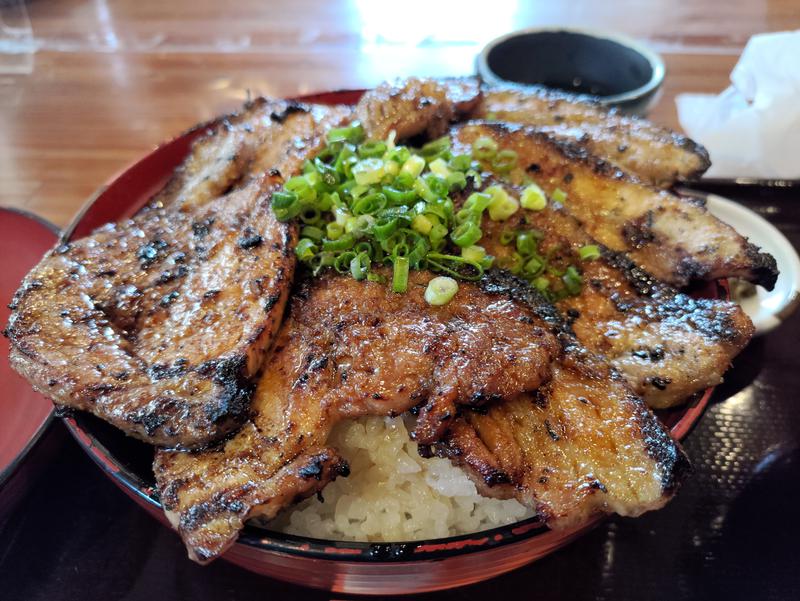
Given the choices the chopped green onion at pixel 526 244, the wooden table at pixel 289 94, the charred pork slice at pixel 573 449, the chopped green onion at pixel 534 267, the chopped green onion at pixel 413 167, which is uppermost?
the chopped green onion at pixel 413 167

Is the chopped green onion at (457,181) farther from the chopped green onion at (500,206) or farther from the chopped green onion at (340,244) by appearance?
the chopped green onion at (340,244)

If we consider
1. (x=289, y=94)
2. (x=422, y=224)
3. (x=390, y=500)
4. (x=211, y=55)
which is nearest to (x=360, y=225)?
(x=422, y=224)

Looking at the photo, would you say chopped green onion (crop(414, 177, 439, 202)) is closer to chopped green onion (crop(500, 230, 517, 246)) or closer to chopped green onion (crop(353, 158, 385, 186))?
→ chopped green onion (crop(353, 158, 385, 186))

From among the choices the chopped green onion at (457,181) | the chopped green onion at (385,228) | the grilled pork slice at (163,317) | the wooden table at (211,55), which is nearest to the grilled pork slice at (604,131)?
the chopped green onion at (457,181)

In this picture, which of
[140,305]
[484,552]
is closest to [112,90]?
[140,305]

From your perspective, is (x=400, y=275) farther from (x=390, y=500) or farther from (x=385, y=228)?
(x=390, y=500)

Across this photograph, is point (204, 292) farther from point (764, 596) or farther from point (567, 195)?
point (764, 596)
